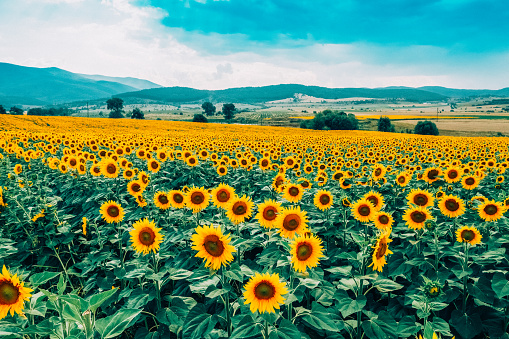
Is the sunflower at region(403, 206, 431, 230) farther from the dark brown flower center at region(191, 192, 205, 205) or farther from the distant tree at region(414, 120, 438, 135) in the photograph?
the distant tree at region(414, 120, 438, 135)

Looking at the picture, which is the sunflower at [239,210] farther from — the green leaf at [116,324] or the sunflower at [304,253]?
the green leaf at [116,324]

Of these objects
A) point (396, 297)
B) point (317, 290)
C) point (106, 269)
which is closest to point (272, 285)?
point (317, 290)

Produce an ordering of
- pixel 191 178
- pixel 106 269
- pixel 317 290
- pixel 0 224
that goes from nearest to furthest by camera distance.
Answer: pixel 317 290, pixel 106 269, pixel 0 224, pixel 191 178

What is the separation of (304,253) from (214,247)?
2.67 feet

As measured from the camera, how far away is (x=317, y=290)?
291 cm

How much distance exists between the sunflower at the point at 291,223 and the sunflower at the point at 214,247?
0.81m

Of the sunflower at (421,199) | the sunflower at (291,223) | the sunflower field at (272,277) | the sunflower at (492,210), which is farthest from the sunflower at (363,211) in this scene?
the sunflower at (492,210)

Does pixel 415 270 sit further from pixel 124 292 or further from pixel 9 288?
pixel 9 288

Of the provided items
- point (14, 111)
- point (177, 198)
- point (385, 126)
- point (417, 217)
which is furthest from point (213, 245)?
point (14, 111)

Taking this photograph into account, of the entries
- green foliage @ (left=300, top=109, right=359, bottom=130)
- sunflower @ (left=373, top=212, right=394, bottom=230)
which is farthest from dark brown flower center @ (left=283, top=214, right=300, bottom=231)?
green foliage @ (left=300, top=109, right=359, bottom=130)

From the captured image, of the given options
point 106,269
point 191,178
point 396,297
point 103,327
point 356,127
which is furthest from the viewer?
point 356,127

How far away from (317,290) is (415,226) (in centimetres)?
170

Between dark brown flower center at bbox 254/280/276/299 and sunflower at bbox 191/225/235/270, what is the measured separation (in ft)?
1.47

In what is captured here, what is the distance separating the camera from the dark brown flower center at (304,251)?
2.65m
